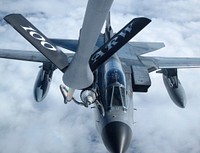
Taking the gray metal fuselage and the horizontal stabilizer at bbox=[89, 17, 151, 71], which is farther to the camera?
the gray metal fuselage

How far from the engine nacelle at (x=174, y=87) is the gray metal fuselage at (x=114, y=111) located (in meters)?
8.09

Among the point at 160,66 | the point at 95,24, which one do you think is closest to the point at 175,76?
the point at 160,66

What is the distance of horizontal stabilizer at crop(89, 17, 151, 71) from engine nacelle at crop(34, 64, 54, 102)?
1084 cm

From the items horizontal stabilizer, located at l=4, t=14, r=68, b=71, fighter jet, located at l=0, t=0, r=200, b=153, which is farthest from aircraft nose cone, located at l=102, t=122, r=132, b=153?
horizontal stabilizer, located at l=4, t=14, r=68, b=71

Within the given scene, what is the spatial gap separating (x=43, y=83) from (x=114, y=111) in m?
9.93

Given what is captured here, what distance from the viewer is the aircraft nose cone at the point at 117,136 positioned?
1236 centimetres

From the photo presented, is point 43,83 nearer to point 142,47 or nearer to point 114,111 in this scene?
point 142,47

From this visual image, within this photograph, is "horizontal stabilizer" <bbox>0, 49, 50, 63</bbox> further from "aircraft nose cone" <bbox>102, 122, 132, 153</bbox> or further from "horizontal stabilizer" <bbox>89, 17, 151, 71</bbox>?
"horizontal stabilizer" <bbox>89, 17, 151, 71</bbox>

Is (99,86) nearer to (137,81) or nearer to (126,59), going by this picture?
(137,81)

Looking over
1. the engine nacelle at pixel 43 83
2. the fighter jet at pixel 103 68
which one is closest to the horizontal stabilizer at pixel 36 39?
the fighter jet at pixel 103 68

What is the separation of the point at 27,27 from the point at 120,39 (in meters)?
3.67

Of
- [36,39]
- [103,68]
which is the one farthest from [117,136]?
[36,39]

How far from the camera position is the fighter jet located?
21.2ft

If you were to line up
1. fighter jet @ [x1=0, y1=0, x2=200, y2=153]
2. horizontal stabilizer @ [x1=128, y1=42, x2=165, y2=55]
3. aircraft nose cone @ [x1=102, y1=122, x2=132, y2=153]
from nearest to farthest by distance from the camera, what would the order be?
fighter jet @ [x1=0, y1=0, x2=200, y2=153] → aircraft nose cone @ [x1=102, y1=122, x2=132, y2=153] → horizontal stabilizer @ [x1=128, y1=42, x2=165, y2=55]
